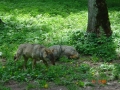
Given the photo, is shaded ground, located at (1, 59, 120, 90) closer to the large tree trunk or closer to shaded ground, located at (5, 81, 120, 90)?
shaded ground, located at (5, 81, 120, 90)

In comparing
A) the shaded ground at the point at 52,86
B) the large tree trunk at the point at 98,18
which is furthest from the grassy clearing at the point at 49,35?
the large tree trunk at the point at 98,18

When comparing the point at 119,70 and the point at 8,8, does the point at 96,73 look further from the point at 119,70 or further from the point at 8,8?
the point at 8,8

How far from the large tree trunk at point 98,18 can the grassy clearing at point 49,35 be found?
57cm

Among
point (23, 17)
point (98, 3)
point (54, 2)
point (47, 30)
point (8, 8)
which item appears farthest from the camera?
point (54, 2)

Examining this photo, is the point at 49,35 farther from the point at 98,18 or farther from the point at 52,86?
the point at 52,86

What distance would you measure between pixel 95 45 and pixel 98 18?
1.22 metres

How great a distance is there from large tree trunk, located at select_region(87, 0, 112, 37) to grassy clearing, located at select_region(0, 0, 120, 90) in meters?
0.57

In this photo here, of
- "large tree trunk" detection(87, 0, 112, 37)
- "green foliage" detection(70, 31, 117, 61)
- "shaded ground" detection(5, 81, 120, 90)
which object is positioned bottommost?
"shaded ground" detection(5, 81, 120, 90)

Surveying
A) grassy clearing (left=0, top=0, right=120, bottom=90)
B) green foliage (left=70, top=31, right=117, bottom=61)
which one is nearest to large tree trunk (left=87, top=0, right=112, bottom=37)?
green foliage (left=70, top=31, right=117, bottom=61)

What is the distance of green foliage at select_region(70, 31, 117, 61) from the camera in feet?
35.8

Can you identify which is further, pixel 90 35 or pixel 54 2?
pixel 54 2

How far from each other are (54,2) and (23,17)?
6564mm

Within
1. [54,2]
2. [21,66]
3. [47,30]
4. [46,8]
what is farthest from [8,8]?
[21,66]

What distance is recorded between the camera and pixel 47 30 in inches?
566
